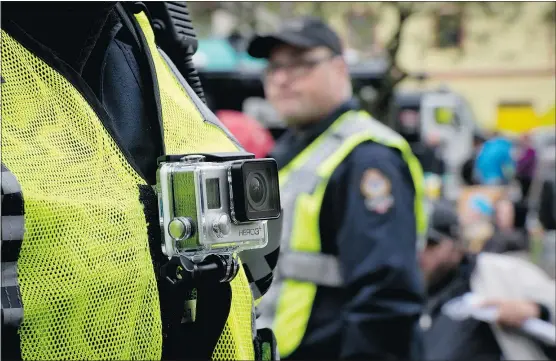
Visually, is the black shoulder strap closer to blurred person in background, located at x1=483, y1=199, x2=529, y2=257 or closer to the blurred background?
the blurred background

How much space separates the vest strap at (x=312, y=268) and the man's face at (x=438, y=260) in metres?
1.61

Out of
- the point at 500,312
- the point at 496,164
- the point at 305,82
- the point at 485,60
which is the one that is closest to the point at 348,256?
the point at 305,82

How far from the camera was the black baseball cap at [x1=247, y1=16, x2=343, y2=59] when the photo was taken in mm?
3297

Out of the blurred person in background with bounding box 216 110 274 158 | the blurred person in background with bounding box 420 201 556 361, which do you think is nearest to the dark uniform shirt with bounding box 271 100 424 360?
the blurred person in background with bounding box 420 201 556 361

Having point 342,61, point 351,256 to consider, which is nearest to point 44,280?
point 351,256

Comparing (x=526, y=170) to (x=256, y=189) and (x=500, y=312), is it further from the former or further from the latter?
(x=256, y=189)

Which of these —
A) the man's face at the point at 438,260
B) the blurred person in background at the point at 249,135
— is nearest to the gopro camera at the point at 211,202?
the man's face at the point at 438,260

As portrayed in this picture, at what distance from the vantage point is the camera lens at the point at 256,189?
3.63 ft

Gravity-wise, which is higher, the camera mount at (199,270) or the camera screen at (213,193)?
the camera screen at (213,193)

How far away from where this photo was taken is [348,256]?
9.07 feet

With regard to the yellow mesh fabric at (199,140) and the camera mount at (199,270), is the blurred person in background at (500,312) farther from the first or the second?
the camera mount at (199,270)

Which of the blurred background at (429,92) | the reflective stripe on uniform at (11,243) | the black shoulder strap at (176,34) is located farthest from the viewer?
the blurred background at (429,92)

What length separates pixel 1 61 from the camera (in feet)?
3.65

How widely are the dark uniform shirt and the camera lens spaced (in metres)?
1.66
